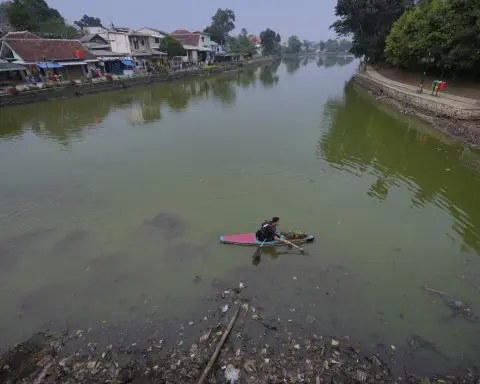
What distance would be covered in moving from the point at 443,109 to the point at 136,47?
5215 centimetres

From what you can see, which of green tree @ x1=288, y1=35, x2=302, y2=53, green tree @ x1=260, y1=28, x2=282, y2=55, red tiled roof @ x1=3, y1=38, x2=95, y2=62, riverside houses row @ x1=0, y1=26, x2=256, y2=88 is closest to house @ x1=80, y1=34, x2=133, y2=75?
riverside houses row @ x1=0, y1=26, x2=256, y2=88

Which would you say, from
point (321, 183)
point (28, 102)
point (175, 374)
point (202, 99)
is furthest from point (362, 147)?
point (28, 102)

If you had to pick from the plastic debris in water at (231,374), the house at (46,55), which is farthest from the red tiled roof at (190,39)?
the plastic debris in water at (231,374)

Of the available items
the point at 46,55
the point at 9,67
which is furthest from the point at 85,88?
the point at 9,67

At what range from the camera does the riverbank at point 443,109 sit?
20641 millimetres

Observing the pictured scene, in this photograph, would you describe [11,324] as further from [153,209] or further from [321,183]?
[321,183]

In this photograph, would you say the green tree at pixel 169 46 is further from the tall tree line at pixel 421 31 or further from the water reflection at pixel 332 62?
the water reflection at pixel 332 62

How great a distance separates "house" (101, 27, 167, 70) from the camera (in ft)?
175

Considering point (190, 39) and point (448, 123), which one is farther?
point (190, 39)

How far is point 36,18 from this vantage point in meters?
60.9

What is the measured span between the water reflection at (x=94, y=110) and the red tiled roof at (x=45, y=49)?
27.6 ft

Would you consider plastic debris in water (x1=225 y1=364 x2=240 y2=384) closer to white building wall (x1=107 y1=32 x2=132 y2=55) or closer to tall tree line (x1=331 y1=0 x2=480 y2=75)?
tall tree line (x1=331 y1=0 x2=480 y2=75)

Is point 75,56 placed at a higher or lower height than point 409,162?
higher

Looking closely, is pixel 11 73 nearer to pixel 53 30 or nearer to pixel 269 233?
pixel 53 30
